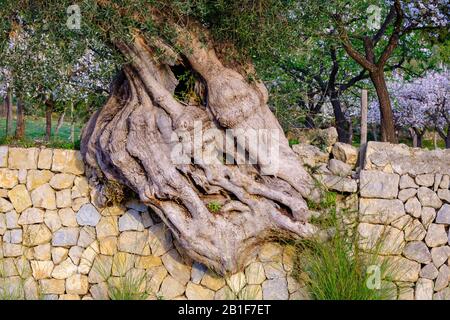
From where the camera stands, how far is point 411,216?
8414mm

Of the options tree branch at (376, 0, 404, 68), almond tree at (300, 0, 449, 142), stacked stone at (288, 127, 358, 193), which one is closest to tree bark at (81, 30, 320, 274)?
stacked stone at (288, 127, 358, 193)

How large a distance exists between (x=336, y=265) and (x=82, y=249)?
3633 mm

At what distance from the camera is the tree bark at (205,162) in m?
8.01

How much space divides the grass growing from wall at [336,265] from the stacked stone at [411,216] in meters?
0.35

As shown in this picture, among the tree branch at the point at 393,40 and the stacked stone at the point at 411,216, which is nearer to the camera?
the stacked stone at the point at 411,216

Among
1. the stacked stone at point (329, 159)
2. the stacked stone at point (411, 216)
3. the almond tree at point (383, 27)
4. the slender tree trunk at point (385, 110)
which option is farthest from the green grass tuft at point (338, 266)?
the slender tree trunk at point (385, 110)

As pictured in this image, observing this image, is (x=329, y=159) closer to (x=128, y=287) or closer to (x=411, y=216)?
(x=411, y=216)

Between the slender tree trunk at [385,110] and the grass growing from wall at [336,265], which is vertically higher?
the slender tree trunk at [385,110]

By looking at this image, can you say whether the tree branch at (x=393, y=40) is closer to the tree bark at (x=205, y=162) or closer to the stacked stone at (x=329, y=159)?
the stacked stone at (x=329, y=159)

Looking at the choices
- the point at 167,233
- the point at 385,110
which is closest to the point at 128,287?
the point at 167,233

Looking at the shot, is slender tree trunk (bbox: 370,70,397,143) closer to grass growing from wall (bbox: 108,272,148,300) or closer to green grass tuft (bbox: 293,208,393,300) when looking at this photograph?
green grass tuft (bbox: 293,208,393,300)

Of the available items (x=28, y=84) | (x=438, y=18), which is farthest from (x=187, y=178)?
(x=438, y=18)
